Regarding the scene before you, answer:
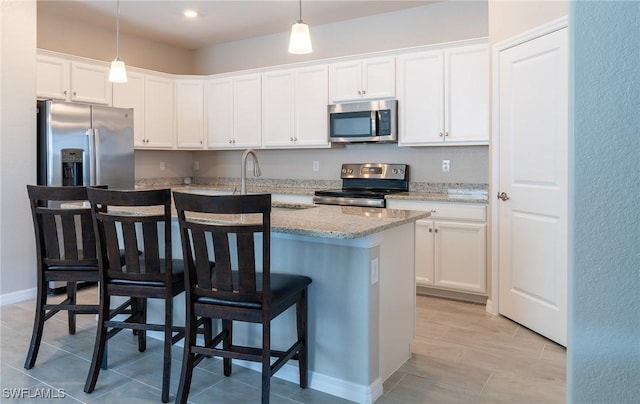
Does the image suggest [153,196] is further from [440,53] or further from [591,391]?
[440,53]

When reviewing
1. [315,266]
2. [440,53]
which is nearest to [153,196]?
[315,266]

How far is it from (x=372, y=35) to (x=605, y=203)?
426 cm

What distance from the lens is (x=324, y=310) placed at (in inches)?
88.7

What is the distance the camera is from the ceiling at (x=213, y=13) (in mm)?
4402

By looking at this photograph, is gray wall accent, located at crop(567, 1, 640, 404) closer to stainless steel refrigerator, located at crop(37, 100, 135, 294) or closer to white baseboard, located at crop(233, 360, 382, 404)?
white baseboard, located at crop(233, 360, 382, 404)

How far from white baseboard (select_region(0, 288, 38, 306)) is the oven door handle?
8.61 ft

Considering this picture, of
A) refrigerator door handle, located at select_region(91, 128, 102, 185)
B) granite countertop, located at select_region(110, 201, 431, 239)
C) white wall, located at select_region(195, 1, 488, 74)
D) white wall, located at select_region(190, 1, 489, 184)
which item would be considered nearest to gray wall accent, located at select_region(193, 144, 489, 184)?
white wall, located at select_region(190, 1, 489, 184)

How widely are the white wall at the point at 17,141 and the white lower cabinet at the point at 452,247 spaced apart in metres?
3.21

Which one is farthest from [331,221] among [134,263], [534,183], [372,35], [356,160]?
[372,35]

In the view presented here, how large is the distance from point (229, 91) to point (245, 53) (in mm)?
642

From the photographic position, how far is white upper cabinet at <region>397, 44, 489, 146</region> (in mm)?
3896

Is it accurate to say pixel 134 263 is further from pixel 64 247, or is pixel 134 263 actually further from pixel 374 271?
pixel 374 271

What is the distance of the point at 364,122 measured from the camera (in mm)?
4430

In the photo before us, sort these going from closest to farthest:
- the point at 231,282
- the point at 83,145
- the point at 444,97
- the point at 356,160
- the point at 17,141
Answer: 1. the point at 231,282
2. the point at 17,141
3. the point at 444,97
4. the point at 83,145
5. the point at 356,160
